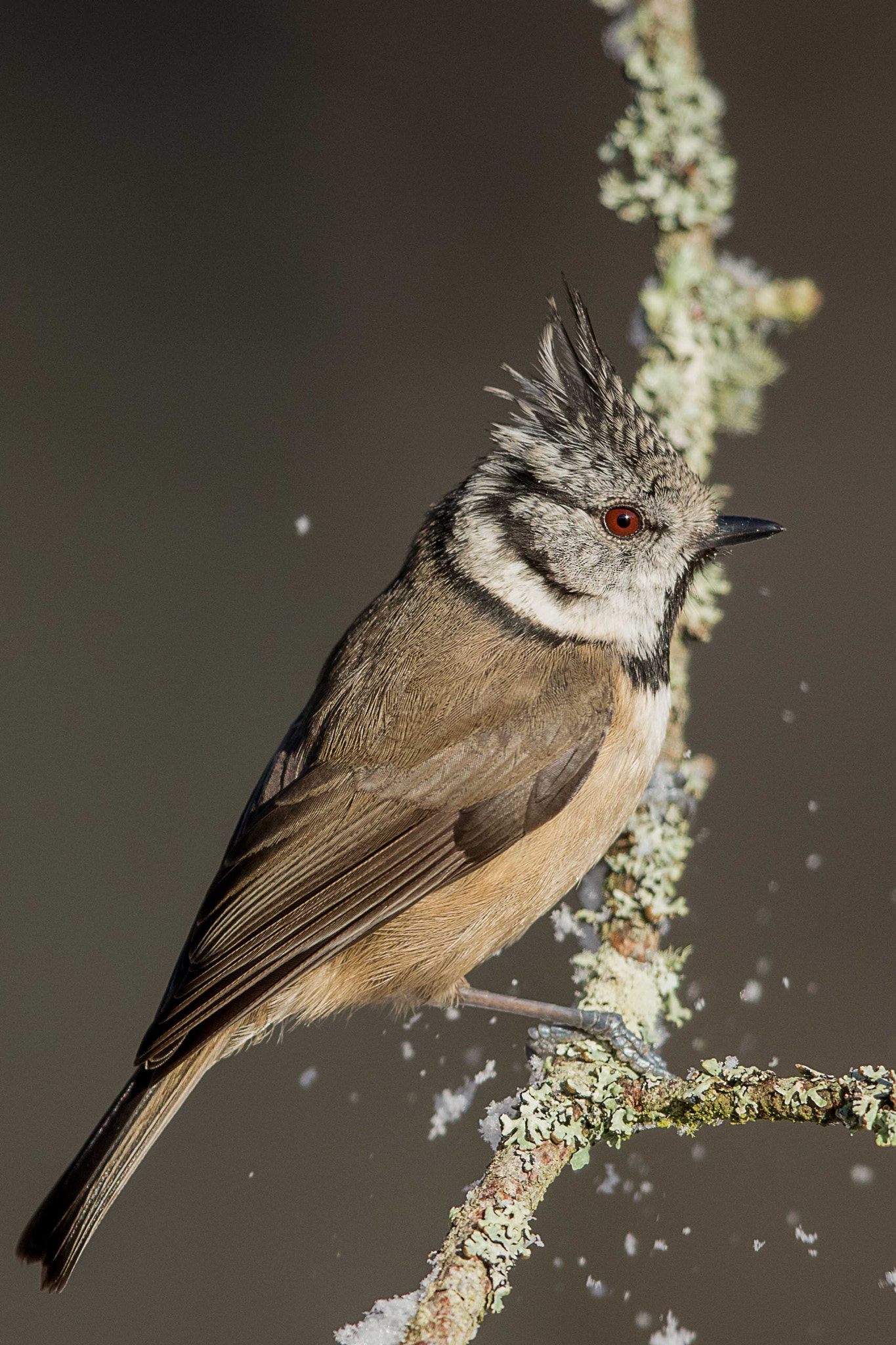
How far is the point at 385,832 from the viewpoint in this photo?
2.60 metres

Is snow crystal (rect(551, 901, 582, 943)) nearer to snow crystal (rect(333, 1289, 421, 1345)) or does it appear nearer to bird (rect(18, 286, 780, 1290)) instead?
bird (rect(18, 286, 780, 1290))

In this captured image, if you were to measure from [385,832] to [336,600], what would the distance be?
262cm

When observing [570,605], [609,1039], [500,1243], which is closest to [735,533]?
[570,605]

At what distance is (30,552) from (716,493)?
3.67m

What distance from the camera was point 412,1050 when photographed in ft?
13.3

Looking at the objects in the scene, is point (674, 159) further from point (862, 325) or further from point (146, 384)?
point (146, 384)

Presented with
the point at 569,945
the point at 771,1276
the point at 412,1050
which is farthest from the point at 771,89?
the point at 771,1276

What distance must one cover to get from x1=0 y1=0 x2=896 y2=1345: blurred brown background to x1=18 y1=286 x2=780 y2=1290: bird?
1.62 feet

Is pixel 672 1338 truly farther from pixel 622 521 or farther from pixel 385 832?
pixel 622 521

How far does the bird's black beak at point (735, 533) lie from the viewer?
283 centimetres

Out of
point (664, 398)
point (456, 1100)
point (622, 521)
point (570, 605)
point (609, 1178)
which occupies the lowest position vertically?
point (609, 1178)

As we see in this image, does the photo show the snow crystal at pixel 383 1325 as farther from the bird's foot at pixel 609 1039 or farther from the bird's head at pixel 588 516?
the bird's head at pixel 588 516

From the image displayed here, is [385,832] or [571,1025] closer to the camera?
[385,832]

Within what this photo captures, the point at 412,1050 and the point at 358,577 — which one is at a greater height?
the point at 358,577
